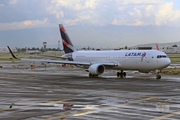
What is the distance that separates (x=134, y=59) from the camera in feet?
109

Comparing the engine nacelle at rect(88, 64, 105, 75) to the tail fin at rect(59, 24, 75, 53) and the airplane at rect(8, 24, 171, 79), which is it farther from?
the tail fin at rect(59, 24, 75, 53)

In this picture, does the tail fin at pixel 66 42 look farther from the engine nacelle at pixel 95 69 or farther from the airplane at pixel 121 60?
the engine nacelle at pixel 95 69

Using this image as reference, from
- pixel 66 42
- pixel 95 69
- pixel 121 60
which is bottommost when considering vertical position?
pixel 95 69

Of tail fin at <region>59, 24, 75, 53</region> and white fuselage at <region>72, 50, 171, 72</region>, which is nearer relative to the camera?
white fuselage at <region>72, 50, 171, 72</region>

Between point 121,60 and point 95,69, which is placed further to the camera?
point 121,60

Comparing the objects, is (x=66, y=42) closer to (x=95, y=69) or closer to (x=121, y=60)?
(x=95, y=69)

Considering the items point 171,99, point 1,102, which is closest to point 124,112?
point 171,99

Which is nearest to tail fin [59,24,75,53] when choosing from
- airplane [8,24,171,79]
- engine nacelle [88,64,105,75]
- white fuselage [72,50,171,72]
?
airplane [8,24,171,79]

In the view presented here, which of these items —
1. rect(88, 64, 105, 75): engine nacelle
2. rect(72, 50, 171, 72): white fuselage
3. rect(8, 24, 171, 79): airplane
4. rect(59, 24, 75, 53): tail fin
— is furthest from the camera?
rect(59, 24, 75, 53): tail fin

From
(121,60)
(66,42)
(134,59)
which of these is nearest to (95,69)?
(121,60)

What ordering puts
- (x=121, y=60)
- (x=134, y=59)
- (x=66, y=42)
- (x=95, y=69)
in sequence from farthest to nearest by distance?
(x=66, y=42) < (x=121, y=60) < (x=95, y=69) < (x=134, y=59)

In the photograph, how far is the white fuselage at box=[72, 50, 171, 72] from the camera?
31.6 metres

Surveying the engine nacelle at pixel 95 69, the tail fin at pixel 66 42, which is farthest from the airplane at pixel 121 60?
the tail fin at pixel 66 42

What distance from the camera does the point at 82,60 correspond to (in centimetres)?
4000
